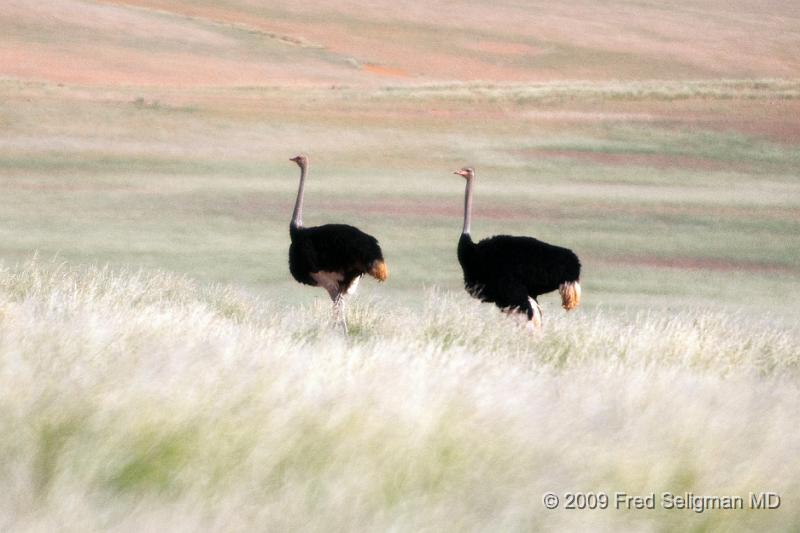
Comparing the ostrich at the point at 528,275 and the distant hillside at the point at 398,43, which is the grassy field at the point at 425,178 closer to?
the distant hillside at the point at 398,43

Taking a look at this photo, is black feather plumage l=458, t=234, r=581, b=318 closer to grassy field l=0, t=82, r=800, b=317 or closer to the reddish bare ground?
grassy field l=0, t=82, r=800, b=317

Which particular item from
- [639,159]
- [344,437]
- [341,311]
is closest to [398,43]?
[639,159]

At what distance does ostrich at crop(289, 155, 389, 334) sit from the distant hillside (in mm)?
23933

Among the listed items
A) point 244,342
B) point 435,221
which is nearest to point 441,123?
point 435,221

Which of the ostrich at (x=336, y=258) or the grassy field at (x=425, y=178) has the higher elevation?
the ostrich at (x=336, y=258)

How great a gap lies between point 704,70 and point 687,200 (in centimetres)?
1490

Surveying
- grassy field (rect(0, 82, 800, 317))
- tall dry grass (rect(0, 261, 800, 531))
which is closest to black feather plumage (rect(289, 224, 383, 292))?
grassy field (rect(0, 82, 800, 317))

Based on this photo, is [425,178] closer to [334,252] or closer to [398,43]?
[334,252]

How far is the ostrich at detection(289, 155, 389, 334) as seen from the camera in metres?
10.4

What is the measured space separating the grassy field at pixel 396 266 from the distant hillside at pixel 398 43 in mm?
116

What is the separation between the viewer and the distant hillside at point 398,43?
35.8 metres

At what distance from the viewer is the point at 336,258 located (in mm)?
10609

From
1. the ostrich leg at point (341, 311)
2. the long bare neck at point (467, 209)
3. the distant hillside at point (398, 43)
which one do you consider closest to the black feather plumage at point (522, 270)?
the long bare neck at point (467, 209)

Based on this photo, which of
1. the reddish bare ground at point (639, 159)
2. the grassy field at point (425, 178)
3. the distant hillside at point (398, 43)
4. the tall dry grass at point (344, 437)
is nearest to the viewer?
the tall dry grass at point (344, 437)
